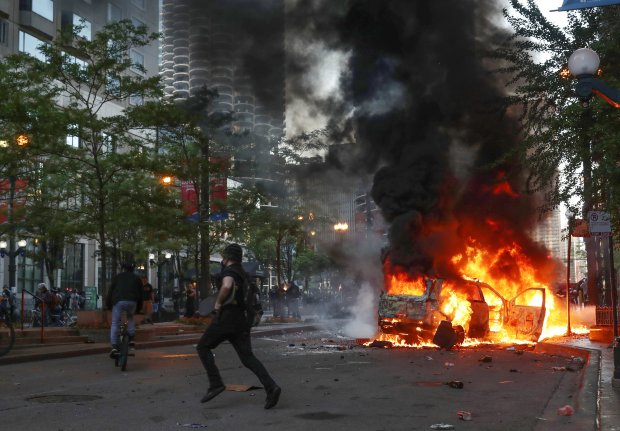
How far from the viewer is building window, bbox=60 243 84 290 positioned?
4312 centimetres

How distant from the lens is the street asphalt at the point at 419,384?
6.52 meters

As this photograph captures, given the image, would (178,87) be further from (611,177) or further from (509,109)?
(611,177)

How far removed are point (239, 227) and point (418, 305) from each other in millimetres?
12356

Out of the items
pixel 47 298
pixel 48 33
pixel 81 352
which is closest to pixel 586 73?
pixel 81 352

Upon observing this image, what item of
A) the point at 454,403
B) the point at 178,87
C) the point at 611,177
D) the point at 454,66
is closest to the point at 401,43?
the point at 454,66

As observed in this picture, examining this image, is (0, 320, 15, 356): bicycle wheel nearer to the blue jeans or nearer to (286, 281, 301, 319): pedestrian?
the blue jeans

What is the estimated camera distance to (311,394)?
27.5 ft

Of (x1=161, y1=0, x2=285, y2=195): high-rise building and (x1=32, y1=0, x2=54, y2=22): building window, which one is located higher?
(x1=32, y1=0, x2=54, y2=22): building window

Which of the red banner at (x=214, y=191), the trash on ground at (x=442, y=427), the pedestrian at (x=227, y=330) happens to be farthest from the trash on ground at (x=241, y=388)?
the red banner at (x=214, y=191)

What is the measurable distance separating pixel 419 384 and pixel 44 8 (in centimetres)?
3765

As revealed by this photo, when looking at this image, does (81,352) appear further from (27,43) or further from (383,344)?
(27,43)

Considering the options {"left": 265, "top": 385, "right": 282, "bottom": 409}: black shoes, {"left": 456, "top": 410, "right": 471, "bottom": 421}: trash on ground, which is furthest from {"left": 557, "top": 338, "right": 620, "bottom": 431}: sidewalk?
{"left": 265, "top": 385, "right": 282, "bottom": 409}: black shoes

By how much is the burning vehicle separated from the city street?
1.74 m

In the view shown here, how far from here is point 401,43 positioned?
20.9 m
